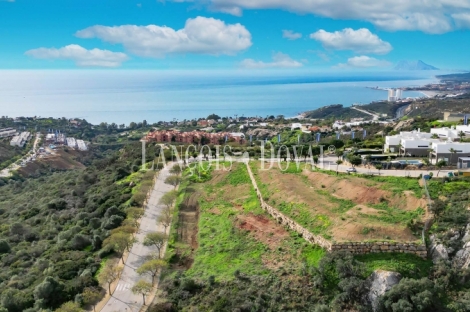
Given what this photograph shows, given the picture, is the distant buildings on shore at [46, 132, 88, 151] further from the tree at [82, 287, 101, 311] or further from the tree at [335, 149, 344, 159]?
the tree at [82, 287, 101, 311]

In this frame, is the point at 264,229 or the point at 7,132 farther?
the point at 7,132

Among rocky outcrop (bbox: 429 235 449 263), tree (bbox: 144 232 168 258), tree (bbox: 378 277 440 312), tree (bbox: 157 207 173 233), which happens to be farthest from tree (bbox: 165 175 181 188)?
tree (bbox: 378 277 440 312)

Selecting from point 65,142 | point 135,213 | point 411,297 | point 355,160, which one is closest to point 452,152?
point 355,160

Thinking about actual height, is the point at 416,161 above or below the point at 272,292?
above

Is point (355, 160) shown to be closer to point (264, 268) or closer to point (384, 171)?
point (384, 171)

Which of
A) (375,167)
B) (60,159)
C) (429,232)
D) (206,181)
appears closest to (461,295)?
(429,232)

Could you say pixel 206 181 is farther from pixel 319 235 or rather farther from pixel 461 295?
pixel 461 295

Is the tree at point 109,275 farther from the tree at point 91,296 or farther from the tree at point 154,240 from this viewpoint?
the tree at point 154,240
